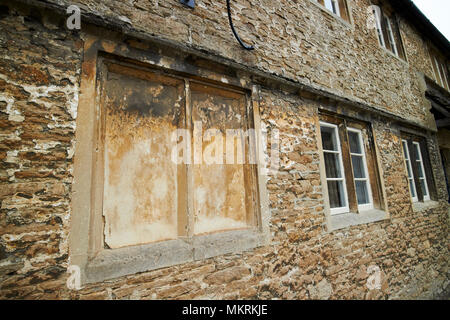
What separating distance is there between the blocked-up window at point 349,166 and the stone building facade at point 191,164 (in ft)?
0.11

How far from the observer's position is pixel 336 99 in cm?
394

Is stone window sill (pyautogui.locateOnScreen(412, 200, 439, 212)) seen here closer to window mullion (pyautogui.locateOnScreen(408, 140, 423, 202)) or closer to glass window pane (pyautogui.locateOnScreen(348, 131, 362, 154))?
window mullion (pyautogui.locateOnScreen(408, 140, 423, 202))

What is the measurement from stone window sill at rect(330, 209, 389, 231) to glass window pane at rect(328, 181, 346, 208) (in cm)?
20

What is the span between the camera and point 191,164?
246cm

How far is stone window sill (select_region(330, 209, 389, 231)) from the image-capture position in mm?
3504

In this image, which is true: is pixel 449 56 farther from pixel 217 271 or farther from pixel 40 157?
pixel 40 157

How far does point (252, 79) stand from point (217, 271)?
2.47 meters

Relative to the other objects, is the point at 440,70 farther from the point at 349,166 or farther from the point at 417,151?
the point at 349,166

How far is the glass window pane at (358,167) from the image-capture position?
4.45 meters

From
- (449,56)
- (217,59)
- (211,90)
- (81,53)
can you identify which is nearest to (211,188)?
(211,90)

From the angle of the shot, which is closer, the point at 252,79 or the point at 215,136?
the point at 215,136

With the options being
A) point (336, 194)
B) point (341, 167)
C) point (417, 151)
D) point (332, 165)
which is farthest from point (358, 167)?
point (417, 151)

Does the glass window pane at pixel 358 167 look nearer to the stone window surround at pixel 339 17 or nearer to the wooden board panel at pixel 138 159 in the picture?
the stone window surround at pixel 339 17

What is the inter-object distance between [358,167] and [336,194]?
40.6 inches
